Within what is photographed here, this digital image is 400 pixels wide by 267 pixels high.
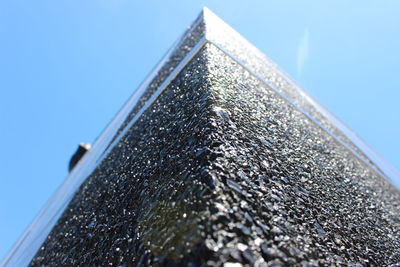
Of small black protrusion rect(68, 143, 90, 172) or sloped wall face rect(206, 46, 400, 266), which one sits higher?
sloped wall face rect(206, 46, 400, 266)

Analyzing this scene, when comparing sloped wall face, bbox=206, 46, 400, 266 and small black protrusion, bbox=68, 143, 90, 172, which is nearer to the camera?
sloped wall face, bbox=206, 46, 400, 266

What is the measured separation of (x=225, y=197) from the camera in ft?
1.20

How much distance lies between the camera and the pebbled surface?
345 millimetres

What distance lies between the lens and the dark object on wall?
1.13 ft

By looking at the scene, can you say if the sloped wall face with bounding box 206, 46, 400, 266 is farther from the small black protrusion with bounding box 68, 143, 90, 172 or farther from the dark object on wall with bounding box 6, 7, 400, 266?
the small black protrusion with bounding box 68, 143, 90, 172

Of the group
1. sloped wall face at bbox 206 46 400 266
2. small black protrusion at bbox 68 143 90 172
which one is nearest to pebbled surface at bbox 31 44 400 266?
sloped wall face at bbox 206 46 400 266

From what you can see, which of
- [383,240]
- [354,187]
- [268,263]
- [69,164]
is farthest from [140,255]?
[69,164]

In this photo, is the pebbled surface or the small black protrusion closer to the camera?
the pebbled surface

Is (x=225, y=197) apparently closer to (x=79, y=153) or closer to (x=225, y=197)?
(x=225, y=197)

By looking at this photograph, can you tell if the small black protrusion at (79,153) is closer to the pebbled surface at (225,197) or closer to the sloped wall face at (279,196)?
the pebbled surface at (225,197)

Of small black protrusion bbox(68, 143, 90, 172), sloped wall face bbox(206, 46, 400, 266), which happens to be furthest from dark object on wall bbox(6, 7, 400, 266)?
small black protrusion bbox(68, 143, 90, 172)

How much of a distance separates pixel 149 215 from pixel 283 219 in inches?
7.9

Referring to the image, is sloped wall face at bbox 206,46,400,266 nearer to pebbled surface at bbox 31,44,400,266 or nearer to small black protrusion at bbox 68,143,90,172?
pebbled surface at bbox 31,44,400,266

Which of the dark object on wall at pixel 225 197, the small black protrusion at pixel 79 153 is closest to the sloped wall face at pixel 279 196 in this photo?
the dark object on wall at pixel 225 197
